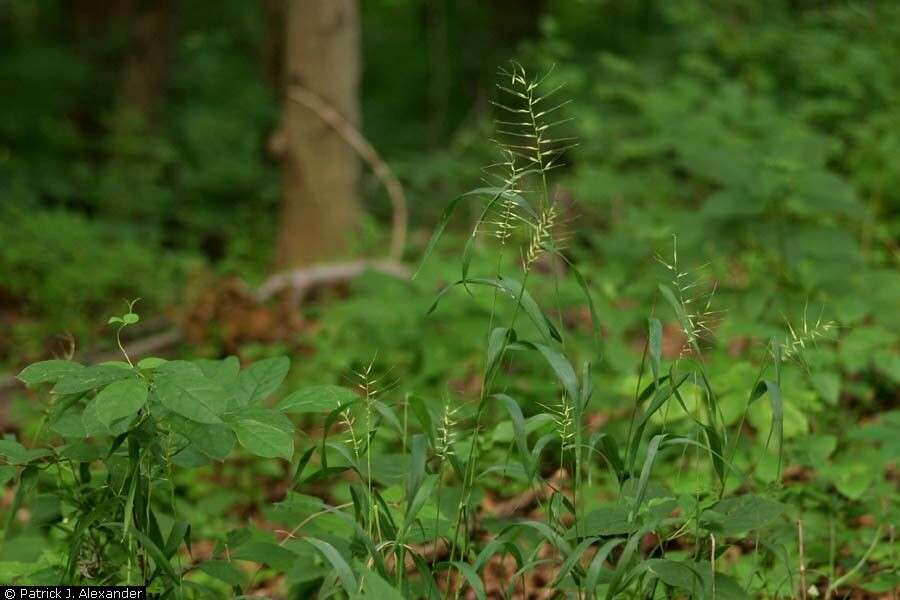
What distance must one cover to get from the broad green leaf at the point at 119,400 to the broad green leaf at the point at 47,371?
108 millimetres

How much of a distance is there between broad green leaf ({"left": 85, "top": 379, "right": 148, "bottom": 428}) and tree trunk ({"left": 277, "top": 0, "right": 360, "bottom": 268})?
5.23 meters

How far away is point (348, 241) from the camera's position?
7.22 meters

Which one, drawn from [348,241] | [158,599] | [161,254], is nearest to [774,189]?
[158,599]

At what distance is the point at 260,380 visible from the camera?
7.61ft

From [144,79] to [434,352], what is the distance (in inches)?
331

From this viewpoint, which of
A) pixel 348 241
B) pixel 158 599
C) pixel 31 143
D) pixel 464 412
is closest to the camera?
pixel 158 599

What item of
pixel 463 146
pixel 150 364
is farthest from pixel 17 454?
pixel 463 146

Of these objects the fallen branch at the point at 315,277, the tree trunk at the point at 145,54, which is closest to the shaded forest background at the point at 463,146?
the tree trunk at the point at 145,54

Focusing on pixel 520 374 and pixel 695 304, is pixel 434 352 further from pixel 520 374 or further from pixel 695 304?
pixel 695 304

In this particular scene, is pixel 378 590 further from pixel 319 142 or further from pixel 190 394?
pixel 319 142

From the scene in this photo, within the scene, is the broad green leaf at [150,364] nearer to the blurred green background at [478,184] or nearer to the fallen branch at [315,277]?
the blurred green background at [478,184]

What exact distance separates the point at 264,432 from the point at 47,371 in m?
0.44

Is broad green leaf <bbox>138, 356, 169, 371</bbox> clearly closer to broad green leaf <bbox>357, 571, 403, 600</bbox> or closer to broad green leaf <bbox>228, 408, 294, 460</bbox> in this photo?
broad green leaf <bbox>228, 408, 294, 460</bbox>

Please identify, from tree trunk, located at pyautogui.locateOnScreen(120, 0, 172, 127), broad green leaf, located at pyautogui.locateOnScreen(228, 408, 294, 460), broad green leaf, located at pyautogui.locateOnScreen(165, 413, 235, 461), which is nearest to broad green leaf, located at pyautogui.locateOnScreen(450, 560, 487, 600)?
broad green leaf, located at pyautogui.locateOnScreen(228, 408, 294, 460)
